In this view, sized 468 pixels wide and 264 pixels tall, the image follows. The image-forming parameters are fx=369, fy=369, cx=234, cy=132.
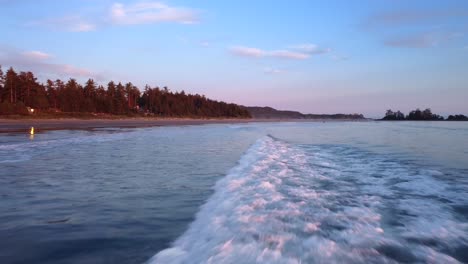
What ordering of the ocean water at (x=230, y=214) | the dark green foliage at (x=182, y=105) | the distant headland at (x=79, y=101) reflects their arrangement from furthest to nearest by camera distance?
the dark green foliage at (x=182, y=105), the distant headland at (x=79, y=101), the ocean water at (x=230, y=214)

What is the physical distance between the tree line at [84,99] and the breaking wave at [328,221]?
2100 inches

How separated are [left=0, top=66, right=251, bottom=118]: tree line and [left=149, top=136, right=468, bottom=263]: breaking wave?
175 ft

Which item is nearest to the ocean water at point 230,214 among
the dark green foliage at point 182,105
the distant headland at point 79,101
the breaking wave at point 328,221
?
the breaking wave at point 328,221

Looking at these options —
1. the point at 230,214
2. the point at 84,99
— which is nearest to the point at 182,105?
the point at 84,99

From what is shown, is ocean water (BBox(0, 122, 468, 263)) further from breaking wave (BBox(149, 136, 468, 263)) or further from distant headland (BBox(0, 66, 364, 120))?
distant headland (BBox(0, 66, 364, 120))

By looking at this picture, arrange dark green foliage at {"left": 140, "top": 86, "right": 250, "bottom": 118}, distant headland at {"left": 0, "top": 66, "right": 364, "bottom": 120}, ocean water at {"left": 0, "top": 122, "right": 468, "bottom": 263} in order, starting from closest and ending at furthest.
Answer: ocean water at {"left": 0, "top": 122, "right": 468, "bottom": 263} < distant headland at {"left": 0, "top": 66, "right": 364, "bottom": 120} < dark green foliage at {"left": 140, "top": 86, "right": 250, "bottom": 118}

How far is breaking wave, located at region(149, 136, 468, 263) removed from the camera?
3.97m

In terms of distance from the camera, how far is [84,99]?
257ft

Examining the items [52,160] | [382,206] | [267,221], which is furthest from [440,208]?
[52,160]

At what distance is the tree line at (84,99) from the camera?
217 feet

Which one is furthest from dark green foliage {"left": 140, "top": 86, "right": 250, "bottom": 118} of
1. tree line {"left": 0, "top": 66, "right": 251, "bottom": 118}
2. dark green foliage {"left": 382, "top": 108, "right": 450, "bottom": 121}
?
dark green foliage {"left": 382, "top": 108, "right": 450, "bottom": 121}

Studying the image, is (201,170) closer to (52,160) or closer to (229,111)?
(52,160)

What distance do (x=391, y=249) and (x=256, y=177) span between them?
4953 millimetres

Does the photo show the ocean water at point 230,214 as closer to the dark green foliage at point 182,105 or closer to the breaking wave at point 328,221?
the breaking wave at point 328,221
